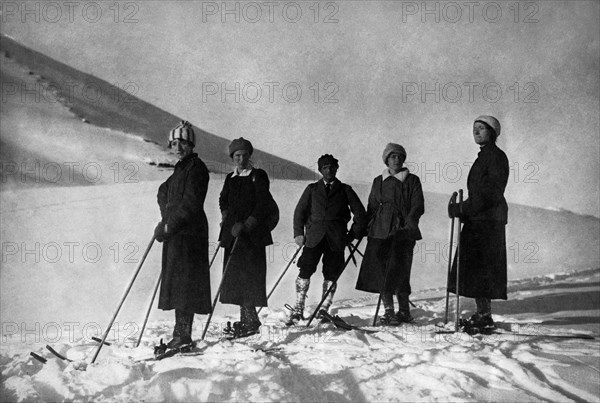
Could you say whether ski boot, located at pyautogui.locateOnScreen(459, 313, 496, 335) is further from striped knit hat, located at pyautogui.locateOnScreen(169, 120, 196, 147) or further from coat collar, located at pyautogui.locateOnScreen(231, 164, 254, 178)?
striped knit hat, located at pyautogui.locateOnScreen(169, 120, 196, 147)

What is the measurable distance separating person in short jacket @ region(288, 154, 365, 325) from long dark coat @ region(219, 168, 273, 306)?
0.36m

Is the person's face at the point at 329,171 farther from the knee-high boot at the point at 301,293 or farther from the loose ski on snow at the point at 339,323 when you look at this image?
the loose ski on snow at the point at 339,323

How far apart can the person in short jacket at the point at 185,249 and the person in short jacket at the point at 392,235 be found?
113 centimetres

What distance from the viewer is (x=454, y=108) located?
12.5 feet

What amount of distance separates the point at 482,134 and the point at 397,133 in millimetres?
606

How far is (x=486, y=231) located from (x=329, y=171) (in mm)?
1024

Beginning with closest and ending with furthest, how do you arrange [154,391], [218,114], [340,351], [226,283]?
[154,391], [340,351], [226,283], [218,114]

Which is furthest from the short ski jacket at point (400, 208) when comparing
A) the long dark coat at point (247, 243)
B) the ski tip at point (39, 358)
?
the ski tip at point (39, 358)

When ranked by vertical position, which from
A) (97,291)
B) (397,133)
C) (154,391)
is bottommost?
(154,391)

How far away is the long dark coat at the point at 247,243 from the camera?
10.9 feet

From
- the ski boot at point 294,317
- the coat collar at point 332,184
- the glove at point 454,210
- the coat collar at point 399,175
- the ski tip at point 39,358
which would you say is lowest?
the ski tip at point 39,358

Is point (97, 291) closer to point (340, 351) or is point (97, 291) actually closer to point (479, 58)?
point (340, 351)

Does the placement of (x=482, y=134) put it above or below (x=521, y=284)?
above

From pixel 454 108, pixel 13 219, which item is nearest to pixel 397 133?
pixel 454 108
